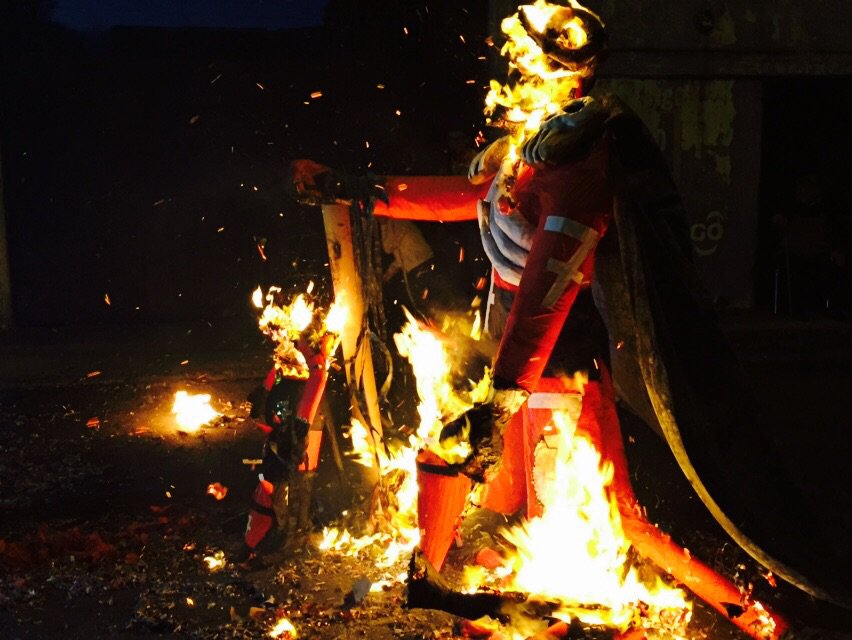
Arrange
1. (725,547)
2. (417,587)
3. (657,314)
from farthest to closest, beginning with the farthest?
(725,547)
(417,587)
(657,314)

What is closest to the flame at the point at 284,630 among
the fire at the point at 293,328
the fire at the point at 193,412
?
the fire at the point at 293,328

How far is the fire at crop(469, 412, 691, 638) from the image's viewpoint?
12.2 feet

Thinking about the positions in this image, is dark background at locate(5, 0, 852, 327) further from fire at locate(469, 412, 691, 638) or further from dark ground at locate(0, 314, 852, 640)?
fire at locate(469, 412, 691, 638)

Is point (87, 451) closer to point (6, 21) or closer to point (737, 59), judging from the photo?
point (6, 21)

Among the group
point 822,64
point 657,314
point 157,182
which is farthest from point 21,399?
point 822,64

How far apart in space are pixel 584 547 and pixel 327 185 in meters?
1.93

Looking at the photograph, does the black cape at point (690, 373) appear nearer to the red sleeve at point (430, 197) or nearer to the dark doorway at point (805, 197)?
the red sleeve at point (430, 197)

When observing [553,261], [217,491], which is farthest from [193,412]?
[553,261]

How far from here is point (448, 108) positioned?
11016 millimetres

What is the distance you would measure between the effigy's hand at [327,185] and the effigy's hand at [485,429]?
1.23 meters

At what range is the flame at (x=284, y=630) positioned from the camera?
146 inches

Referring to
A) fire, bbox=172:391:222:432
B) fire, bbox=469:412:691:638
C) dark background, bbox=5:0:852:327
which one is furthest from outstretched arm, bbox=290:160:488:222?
dark background, bbox=5:0:852:327

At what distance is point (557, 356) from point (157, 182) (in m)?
8.65

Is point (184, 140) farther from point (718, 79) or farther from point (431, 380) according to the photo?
point (431, 380)
